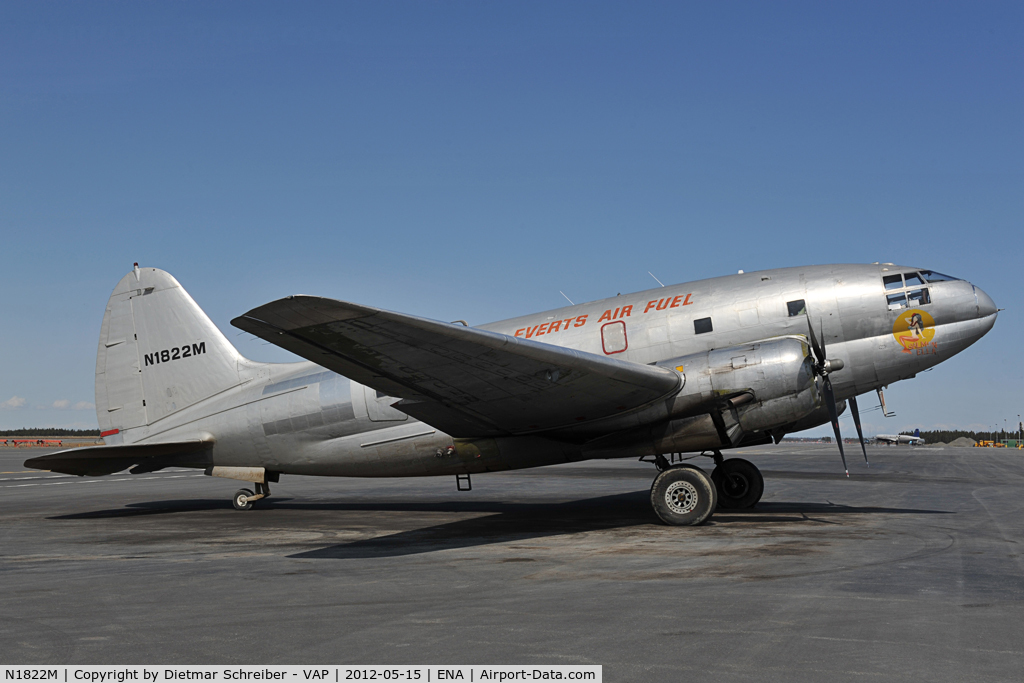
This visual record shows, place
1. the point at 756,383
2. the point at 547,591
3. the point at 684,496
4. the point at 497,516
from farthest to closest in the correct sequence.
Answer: the point at 497,516
the point at 684,496
the point at 756,383
the point at 547,591

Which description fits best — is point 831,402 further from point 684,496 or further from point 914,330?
point 684,496

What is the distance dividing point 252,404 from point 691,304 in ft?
33.0

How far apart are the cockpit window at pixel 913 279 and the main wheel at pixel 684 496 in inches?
213

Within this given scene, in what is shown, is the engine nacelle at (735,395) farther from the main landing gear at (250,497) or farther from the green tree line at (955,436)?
the green tree line at (955,436)

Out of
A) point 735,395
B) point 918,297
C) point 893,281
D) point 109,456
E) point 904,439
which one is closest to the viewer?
point 735,395

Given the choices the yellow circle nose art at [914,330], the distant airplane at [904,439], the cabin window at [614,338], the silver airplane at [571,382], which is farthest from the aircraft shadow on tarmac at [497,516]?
the distant airplane at [904,439]

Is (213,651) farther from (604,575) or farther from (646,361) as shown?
(646,361)

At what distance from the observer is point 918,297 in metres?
13.6

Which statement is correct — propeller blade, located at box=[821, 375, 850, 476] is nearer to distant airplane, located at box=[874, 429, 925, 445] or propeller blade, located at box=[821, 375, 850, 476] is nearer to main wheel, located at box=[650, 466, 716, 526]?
main wheel, located at box=[650, 466, 716, 526]

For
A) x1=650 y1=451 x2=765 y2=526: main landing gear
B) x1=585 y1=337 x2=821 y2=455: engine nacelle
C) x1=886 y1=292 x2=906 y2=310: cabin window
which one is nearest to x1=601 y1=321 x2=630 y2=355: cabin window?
x1=585 y1=337 x2=821 y2=455: engine nacelle

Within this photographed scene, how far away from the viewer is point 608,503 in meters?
17.8
